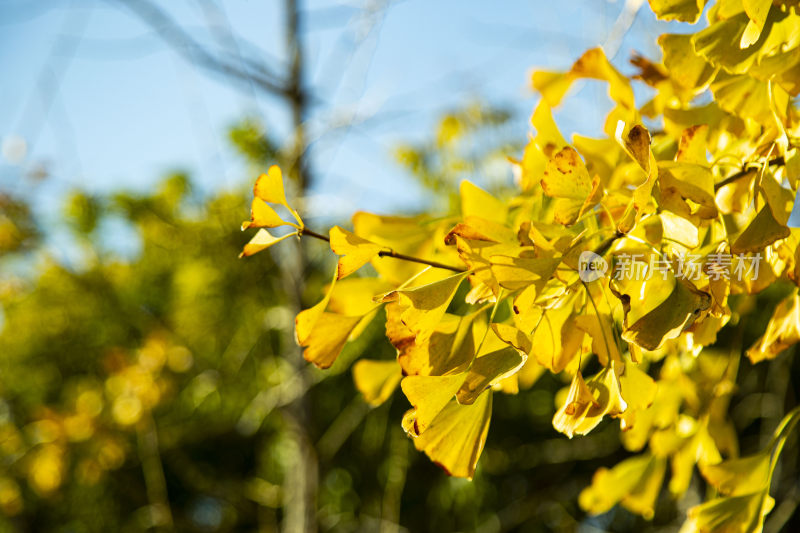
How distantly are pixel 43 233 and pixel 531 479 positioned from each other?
1.70 metres

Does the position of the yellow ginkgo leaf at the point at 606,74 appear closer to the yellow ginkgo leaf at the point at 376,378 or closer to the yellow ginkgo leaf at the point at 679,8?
the yellow ginkgo leaf at the point at 679,8

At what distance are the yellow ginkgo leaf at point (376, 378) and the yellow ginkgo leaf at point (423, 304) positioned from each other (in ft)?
0.43

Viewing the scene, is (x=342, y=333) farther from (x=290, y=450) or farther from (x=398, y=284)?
(x=290, y=450)

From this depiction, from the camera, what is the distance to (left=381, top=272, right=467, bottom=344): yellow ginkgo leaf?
281mm

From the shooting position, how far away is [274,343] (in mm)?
2160

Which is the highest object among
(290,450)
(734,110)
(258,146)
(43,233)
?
(734,110)

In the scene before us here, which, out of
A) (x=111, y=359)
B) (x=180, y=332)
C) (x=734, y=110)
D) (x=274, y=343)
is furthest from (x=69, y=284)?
(x=734, y=110)

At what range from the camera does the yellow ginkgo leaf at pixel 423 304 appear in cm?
28

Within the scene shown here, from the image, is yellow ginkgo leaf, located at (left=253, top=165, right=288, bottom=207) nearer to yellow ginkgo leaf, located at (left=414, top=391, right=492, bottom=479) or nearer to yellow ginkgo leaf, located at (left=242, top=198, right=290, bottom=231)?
yellow ginkgo leaf, located at (left=242, top=198, right=290, bottom=231)

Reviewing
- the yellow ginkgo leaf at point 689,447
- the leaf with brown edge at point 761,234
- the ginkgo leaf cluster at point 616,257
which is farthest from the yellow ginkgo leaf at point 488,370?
the yellow ginkgo leaf at point 689,447

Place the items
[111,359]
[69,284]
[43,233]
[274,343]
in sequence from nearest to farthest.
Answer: [111,359] < [43,233] < [69,284] < [274,343]

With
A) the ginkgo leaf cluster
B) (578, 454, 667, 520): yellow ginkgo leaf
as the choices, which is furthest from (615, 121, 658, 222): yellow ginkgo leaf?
(578, 454, 667, 520): yellow ginkgo leaf

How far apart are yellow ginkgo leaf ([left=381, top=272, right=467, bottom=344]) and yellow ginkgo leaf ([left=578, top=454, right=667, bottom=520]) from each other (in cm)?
34

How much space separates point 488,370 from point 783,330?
223 mm
